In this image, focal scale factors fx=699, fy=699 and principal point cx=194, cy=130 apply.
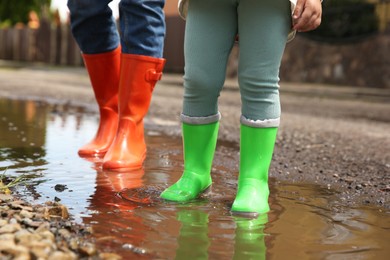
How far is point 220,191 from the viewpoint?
2.65m

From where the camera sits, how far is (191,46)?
2.49 metres

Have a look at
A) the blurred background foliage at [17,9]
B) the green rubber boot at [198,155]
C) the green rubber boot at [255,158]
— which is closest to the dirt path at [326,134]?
the green rubber boot at [255,158]

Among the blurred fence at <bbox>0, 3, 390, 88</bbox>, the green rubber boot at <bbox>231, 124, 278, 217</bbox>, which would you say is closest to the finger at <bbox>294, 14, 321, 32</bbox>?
the green rubber boot at <bbox>231, 124, 278, 217</bbox>

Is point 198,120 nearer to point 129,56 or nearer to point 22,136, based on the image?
point 129,56

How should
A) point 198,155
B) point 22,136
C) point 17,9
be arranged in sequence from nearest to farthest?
point 198,155, point 22,136, point 17,9

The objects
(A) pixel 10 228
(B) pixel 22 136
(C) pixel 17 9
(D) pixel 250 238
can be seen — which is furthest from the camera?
(C) pixel 17 9

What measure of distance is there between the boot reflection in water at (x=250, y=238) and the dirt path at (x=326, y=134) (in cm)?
55

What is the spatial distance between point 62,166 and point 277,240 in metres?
1.35

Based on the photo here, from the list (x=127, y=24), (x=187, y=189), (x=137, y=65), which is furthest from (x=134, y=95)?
(x=187, y=189)

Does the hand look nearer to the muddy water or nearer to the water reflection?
the muddy water

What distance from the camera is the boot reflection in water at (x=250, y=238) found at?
1.82 meters

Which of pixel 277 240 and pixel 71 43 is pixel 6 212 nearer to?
pixel 277 240

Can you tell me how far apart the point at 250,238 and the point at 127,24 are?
1.53 metres

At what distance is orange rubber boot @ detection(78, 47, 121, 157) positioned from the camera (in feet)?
11.5
